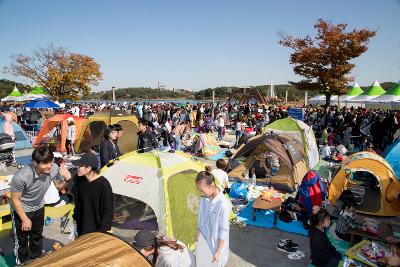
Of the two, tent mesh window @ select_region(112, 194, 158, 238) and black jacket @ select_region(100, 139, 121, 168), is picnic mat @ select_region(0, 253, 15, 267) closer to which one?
tent mesh window @ select_region(112, 194, 158, 238)

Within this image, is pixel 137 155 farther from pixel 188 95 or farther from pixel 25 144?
pixel 188 95


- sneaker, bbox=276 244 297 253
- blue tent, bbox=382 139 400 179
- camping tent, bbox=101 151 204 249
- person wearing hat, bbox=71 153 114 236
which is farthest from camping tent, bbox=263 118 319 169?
person wearing hat, bbox=71 153 114 236

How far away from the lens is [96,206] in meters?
3.88

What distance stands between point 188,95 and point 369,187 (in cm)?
8023

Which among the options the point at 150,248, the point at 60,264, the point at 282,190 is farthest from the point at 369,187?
the point at 60,264

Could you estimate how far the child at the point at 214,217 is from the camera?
3432mm

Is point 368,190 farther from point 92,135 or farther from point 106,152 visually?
point 92,135

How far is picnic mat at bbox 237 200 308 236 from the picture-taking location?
606cm

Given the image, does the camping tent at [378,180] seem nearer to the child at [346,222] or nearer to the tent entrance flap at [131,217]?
the child at [346,222]

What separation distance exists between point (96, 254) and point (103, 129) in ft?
38.2

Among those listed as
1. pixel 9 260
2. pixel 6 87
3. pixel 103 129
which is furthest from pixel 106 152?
pixel 6 87

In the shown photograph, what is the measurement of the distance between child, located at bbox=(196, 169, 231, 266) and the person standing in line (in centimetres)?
208

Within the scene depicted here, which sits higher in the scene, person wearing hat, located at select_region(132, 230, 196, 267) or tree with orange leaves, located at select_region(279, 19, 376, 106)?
tree with orange leaves, located at select_region(279, 19, 376, 106)

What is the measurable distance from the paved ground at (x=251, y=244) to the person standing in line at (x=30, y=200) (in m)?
1.08
